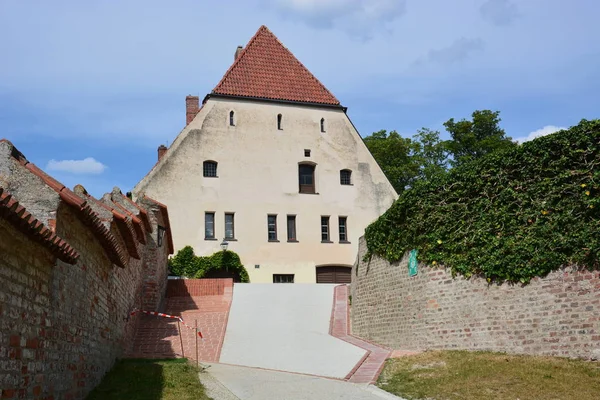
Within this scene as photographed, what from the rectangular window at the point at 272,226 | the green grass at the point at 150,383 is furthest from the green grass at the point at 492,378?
the rectangular window at the point at 272,226

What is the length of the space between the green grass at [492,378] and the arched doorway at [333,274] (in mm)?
18185

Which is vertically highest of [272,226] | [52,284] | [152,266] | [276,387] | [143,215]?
[272,226]

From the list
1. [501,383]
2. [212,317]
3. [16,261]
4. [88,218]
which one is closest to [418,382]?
[501,383]

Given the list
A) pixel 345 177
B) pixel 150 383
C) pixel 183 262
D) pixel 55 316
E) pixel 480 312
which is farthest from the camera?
pixel 345 177

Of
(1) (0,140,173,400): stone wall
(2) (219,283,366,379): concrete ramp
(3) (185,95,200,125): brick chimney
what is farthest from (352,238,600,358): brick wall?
(3) (185,95,200,125): brick chimney

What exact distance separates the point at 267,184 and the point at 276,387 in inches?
A: 798

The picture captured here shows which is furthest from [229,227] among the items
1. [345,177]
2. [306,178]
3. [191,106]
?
[191,106]

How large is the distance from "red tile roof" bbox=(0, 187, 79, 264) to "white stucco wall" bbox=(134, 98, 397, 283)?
22.4m

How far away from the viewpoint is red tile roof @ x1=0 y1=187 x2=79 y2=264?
20.2 ft

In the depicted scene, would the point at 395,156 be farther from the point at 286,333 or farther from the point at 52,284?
the point at 52,284

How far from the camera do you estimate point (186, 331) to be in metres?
18.2

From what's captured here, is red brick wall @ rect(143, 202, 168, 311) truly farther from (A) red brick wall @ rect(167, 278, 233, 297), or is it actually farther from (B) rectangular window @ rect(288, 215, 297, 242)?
(B) rectangular window @ rect(288, 215, 297, 242)

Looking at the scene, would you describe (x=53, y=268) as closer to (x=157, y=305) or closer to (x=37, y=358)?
(x=37, y=358)

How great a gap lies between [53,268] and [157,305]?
40.3ft
